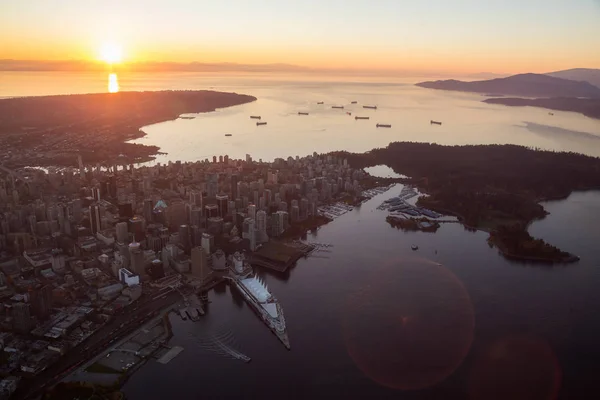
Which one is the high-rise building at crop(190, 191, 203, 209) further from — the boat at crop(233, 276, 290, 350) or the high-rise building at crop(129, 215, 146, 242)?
the boat at crop(233, 276, 290, 350)

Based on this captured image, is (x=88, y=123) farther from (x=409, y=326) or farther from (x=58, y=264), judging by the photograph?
(x=409, y=326)

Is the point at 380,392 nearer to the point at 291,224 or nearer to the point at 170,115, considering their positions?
the point at 291,224

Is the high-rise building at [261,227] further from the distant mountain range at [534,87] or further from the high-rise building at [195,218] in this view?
the distant mountain range at [534,87]

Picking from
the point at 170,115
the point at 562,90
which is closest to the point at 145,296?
the point at 170,115

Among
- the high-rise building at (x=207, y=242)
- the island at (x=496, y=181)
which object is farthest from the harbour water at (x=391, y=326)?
the high-rise building at (x=207, y=242)

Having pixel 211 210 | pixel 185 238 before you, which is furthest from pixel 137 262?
pixel 211 210

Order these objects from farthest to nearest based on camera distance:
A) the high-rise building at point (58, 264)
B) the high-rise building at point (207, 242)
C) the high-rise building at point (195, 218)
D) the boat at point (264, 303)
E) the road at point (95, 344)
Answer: the high-rise building at point (195, 218) → the high-rise building at point (207, 242) → the high-rise building at point (58, 264) → the boat at point (264, 303) → the road at point (95, 344)
